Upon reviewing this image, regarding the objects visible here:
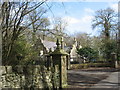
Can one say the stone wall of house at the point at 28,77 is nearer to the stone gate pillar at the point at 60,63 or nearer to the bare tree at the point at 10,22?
the stone gate pillar at the point at 60,63

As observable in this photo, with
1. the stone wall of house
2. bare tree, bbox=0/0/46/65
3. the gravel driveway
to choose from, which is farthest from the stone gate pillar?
bare tree, bbox=0/0/46/65

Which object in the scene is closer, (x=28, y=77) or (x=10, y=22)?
(x=28, y=77)

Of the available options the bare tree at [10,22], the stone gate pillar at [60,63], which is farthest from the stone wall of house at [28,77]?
the bare tree at [10,22]

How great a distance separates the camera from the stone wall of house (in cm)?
365

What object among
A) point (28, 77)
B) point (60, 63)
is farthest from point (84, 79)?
point (28, 77)

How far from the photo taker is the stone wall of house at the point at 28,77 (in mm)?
3650

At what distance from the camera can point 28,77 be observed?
4.60 m

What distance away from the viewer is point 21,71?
4277 millimetres

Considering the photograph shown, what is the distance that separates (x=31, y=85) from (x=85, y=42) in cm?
3422

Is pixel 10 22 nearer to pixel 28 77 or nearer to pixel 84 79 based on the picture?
pixel 28 77

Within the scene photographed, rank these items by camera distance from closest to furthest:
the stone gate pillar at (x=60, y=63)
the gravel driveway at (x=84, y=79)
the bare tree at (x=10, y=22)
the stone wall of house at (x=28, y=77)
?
the stone wall of house at (x=28, y=77) → the bare tree at (x=10, y=22) → the stone gate pillar at (x=60, y=63) → the gravel driveway at (x=84, y=79)

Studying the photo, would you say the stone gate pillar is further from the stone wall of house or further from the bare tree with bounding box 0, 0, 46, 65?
the bare tree with bounding box 0, 0, 46, 65

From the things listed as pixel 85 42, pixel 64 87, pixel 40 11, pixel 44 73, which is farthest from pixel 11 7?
pixel 85 42

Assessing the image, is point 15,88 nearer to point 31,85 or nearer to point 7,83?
point 7,83
